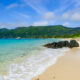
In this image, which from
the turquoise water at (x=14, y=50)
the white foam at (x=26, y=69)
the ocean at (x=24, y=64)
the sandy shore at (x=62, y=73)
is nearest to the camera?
the sandy shore at (x=62, y=73)

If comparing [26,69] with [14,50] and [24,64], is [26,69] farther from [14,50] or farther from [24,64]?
[14,50]

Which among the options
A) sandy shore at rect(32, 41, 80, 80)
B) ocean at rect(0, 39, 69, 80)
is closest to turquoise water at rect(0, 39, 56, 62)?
ocean at rect(0, 39, 69, 80)

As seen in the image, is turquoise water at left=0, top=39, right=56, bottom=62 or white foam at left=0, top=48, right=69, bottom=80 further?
turquoise water at left=0, top=39, right=56, bottom=62

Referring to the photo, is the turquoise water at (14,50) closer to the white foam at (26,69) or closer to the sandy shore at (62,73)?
the white foam at (26,69)

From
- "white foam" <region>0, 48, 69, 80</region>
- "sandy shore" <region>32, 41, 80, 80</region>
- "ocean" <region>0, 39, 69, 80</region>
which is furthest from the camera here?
"ocean" <region>0, 39, 69, 80</region>

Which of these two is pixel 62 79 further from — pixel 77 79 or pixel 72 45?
pixel 72 45

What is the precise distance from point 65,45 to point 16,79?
27.0 metres

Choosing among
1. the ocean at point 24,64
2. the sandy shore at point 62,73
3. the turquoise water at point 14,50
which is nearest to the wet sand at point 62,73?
the sandy shore at point 62,73

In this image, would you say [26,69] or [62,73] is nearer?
[62,73]

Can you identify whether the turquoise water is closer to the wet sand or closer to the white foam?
the white foam

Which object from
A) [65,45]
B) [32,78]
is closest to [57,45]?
[65,45]

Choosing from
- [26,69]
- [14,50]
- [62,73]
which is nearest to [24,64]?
[26,69]

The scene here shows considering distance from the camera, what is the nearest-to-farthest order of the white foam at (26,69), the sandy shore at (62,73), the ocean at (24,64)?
the sandy shore at (62,73), the white foam at (26,69), the ocean at (24,64)

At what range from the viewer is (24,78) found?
686 centimetres
